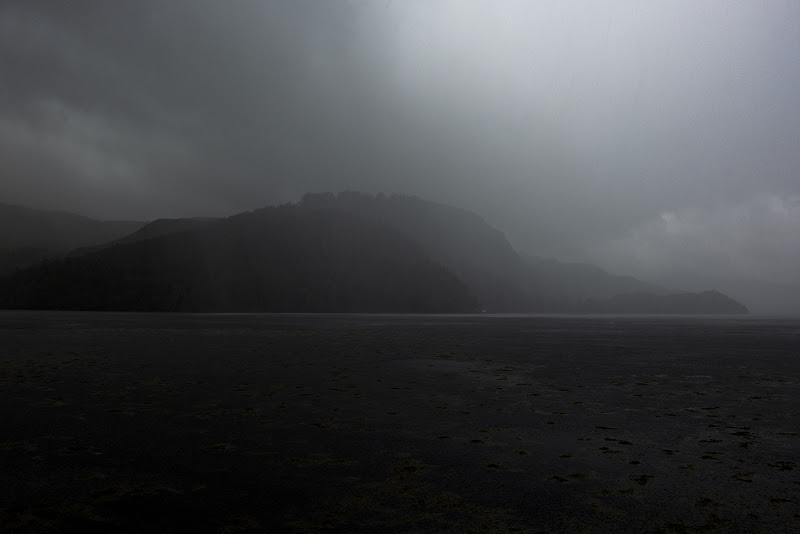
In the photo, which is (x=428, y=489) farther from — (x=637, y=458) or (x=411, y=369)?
(x=411, y=369)

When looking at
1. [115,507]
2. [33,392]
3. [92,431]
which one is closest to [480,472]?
[115,507]

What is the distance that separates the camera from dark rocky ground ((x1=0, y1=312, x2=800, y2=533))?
860cm

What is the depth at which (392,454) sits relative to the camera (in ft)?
40.7

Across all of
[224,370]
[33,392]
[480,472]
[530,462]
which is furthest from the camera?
[224,370]

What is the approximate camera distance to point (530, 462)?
11945 mm

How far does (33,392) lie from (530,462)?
19.3m

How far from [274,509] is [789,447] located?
1328 centimetres

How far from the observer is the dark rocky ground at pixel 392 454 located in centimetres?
860

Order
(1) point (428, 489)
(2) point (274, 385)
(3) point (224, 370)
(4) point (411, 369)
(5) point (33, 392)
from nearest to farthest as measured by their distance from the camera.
A: (1) point (428, 489)
(5) point (33, 392)
(2) point (274, 385)
(3) point (224, 370)
(4) point (411, 369)

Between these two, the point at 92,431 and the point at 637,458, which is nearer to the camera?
the point at 637,458

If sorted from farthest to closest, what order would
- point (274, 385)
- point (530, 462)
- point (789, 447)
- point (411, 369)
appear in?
point (411, 369)
point (274, 385)
point (789, 447)
point (530, 462)

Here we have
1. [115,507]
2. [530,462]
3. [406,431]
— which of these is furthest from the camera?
[406,431]

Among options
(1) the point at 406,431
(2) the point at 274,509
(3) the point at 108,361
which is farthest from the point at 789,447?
(3) the point at 108,361

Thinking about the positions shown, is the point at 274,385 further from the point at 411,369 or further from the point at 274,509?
the point at 274,509
